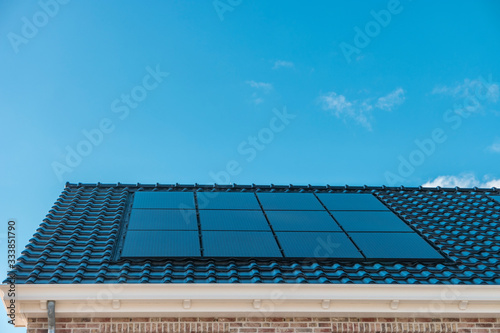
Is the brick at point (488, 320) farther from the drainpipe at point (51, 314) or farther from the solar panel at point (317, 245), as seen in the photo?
the drainpipe at point (51, 314)

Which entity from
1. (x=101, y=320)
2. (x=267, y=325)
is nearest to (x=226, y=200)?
(x=267, y=325)

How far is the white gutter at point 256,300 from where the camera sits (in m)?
8.18

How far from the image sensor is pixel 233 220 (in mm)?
11414

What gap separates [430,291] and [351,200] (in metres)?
4.96

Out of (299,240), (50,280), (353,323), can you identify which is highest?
(299,240)

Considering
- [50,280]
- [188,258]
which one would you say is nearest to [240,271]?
[188,258]

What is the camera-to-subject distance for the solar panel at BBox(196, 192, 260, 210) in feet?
40.5

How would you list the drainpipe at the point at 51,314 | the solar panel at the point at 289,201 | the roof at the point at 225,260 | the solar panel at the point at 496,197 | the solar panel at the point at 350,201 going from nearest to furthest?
the drainpipe at the point at 51,314
the roof at the point at 225,260
the solar panel at the point at 289,201
the solar panel at the point at 350,201
the solar panel at the point at 496,197

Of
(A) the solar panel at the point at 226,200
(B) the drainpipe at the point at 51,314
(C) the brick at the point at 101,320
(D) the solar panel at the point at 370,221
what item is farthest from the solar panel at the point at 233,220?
(B) the drainpipe at the point at 51,314

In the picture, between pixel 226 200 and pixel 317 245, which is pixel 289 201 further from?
pixel 317 245

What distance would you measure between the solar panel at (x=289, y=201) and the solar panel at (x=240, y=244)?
1.81m

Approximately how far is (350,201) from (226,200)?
113 inches

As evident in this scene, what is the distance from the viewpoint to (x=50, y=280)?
27.5ft

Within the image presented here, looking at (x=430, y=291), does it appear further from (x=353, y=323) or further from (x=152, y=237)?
(x=152, y=237)
